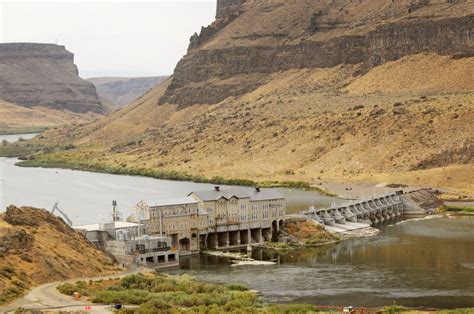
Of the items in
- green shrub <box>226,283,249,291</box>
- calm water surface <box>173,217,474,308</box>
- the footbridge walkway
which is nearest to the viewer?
calm water surface <box>173,217,474,308</box>

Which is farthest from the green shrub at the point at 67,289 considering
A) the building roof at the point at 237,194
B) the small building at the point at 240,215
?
the building roof at the point at 237,194

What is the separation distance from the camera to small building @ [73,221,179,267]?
88938 mm

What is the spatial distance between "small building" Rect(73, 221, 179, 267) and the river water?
1.88m

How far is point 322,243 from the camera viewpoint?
104938 millimetres

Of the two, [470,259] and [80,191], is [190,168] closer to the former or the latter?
[80,191]

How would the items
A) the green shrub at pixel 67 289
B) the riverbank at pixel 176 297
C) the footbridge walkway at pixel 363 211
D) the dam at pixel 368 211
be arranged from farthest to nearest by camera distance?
the footbridge walkway at pixel 363 211 < the dam at pixel 368 211 < the green shrub at pixel 67 289 < the riverbank at pixel 176 297

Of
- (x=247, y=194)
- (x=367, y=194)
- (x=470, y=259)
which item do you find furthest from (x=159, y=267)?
(x=367, y=194)

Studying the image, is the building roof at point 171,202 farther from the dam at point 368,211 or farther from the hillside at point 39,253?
the dam at point 368,211

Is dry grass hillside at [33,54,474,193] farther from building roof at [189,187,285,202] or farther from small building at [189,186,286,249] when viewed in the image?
small building at [189,186,286,249]

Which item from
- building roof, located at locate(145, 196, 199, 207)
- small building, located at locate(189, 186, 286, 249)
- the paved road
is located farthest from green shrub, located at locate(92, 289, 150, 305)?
small building, located at locate(189, 186, 286, 249)

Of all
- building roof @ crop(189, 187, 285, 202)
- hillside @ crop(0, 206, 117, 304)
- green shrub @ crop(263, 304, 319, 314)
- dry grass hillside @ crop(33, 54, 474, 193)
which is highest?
dry grass hillside @ crop(33, 54, 474, 193)

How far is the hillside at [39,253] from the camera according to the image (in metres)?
73.1

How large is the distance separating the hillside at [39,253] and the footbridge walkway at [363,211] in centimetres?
3398

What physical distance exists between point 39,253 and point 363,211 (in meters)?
55.3
